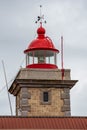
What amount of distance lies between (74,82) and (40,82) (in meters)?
1.92

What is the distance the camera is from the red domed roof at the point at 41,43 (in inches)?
1533

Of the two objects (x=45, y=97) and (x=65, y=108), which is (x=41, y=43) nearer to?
(x=45, y=97)

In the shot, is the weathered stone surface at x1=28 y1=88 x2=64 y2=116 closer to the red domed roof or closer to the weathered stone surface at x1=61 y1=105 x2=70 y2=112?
the weathered stone surface at x1=61 y1=105 x2=70 y2=112

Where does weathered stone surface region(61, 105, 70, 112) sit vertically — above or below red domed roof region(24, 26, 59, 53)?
below

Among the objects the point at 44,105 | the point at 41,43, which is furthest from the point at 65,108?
the point at 41,43

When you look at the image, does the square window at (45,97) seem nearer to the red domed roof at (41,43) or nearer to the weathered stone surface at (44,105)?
the weathered stone surface at (44,105)

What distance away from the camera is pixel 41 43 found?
3912 cm

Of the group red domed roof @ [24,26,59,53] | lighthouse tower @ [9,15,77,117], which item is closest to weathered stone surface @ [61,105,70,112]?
lighthouse tower @ [9,15,77,117]

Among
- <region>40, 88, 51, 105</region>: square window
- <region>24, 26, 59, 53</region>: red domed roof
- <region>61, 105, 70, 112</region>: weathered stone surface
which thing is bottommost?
<region>61, 105, 70, 112</region>: weathered stone surface

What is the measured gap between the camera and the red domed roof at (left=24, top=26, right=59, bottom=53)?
38938 mm

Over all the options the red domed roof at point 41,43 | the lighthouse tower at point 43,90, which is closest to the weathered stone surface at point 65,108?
the lighthouse tower at point 43,90

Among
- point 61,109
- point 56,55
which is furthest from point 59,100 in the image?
point 56,55

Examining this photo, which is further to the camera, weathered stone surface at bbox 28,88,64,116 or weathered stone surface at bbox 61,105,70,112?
weathered stone surface at bbox 61,105,70,112

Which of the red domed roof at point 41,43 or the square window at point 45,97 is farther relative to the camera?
the red domed roof at point 41,43
